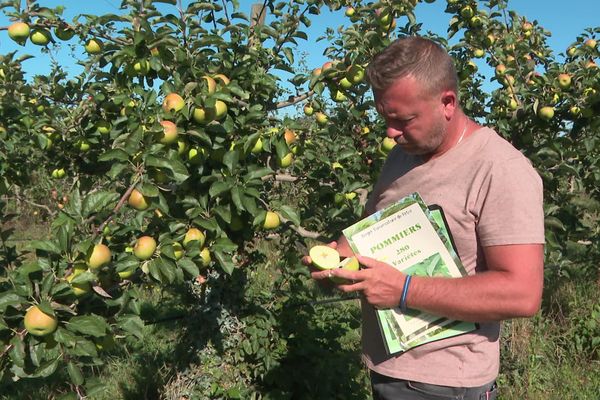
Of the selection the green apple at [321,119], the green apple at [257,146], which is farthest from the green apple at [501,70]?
the green apple at [257,146]

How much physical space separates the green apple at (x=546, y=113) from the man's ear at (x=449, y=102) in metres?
1.56

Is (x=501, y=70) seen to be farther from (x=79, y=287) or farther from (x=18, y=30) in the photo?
(x=79, y=287)

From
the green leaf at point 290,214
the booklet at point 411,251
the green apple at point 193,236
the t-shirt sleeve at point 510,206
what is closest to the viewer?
the t-shirt sleeve at point 510,206

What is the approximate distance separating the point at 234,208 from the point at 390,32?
120 cm

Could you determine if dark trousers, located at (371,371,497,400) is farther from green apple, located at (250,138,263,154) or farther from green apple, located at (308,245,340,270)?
green apple, located at (250,138,263,154)

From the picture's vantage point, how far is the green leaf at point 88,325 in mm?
1406

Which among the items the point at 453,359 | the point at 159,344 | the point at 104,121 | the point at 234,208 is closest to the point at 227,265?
the point at 234,208

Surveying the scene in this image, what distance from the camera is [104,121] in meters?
2.30

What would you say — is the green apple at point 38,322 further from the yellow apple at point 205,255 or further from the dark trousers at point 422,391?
the dark trousers at point 422,391

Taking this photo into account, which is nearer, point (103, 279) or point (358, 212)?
point (103, 279)

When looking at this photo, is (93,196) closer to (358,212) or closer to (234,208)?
(234,208)

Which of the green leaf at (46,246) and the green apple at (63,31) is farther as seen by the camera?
the green apple at (63,31)

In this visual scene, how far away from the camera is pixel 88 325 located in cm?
142

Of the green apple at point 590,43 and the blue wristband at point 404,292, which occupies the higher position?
the green apple at point 590,43
